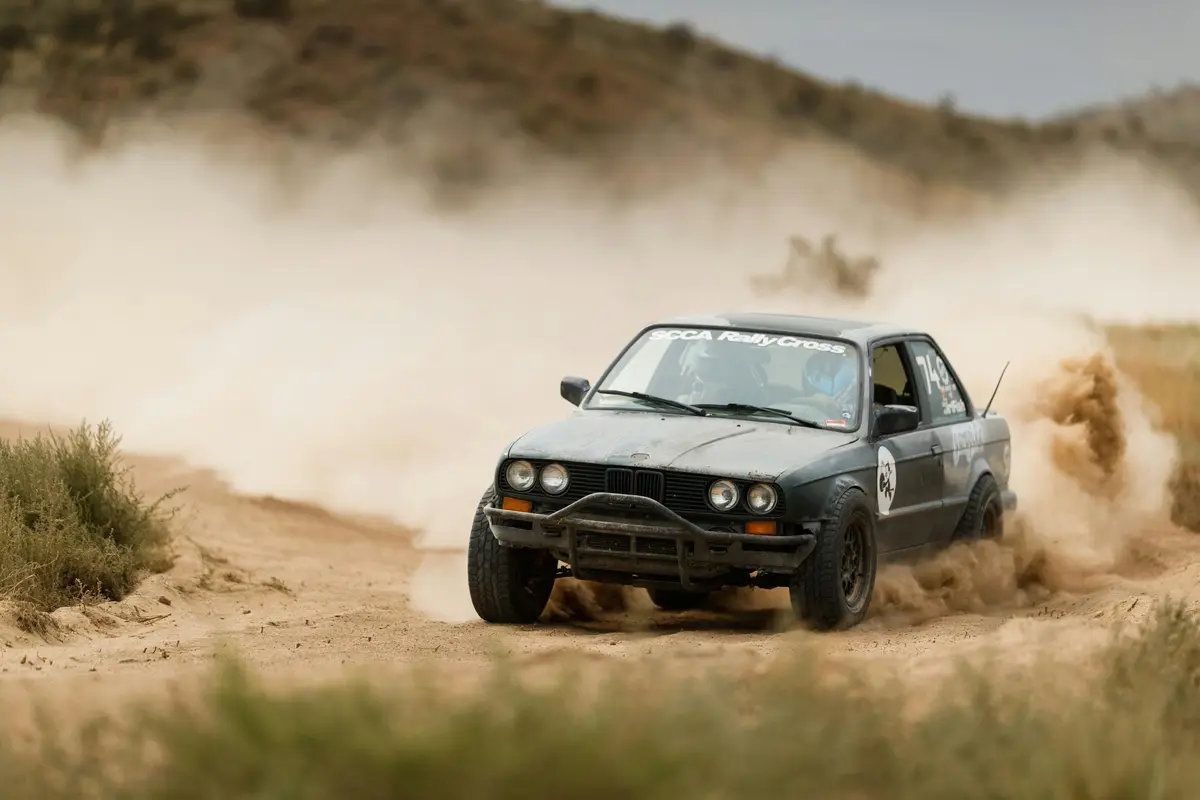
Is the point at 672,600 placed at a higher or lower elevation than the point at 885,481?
lower

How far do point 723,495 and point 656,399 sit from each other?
1.18 m

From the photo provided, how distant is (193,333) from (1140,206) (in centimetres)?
4433

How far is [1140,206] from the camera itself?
6581 cm

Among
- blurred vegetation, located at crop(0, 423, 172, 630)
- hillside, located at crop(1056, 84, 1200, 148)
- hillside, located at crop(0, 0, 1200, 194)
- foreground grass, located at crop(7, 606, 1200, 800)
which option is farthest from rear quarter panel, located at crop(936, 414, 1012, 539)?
hillside, located at crop(1056, 84, 1200, 148)

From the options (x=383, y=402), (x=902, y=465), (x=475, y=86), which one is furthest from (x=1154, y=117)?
(x=902, y=465)

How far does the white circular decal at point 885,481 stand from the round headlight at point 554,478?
1.69m

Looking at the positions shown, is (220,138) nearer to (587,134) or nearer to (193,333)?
(587,134)

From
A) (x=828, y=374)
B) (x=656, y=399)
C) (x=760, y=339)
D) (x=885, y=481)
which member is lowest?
(x=885, y=481)

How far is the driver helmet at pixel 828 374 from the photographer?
33.3 ft

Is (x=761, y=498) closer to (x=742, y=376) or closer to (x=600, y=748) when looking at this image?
(x=742, y=376)

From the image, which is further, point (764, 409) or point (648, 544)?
point (764, 409)

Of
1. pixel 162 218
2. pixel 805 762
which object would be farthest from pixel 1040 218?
pixel 805 762

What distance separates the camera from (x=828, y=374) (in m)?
10.2

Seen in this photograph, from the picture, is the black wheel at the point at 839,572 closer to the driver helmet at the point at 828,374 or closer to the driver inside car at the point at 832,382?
the driver inside car at the point at 832,382
